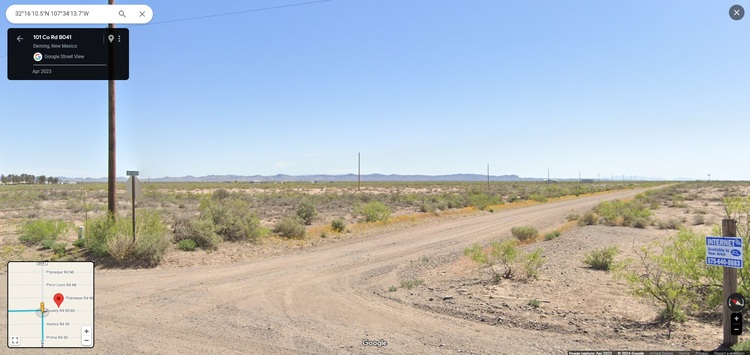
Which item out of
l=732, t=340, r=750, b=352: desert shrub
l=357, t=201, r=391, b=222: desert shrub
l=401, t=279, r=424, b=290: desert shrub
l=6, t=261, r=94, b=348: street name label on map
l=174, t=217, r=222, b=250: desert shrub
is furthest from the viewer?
l=357, t=201, r=391, b=222: desert shrub

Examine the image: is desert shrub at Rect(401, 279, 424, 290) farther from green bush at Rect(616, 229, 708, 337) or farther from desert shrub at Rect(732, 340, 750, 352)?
desert shrub at Rect(732, 340, 750, 352)

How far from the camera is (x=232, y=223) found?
17.7 m

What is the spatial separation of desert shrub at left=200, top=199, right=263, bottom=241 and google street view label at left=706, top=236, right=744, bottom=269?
15.7 meters

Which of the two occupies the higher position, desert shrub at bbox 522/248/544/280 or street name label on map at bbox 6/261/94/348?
street name label on map at bbox 6/261/94/348

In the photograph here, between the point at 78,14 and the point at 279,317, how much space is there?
583 cm

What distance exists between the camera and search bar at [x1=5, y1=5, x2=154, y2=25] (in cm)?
607

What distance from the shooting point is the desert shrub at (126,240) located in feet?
43.7

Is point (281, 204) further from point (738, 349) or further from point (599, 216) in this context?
point (738, 349)

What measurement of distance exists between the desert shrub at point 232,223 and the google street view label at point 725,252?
15672 millimetres

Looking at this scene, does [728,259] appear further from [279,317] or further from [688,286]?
[279,317]

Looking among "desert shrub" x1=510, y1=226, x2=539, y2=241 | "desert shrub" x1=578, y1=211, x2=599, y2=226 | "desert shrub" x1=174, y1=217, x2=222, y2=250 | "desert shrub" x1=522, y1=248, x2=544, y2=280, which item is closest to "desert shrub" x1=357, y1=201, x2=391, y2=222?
"desert shrub" x1=510, y1=226, x2=539, y2=241

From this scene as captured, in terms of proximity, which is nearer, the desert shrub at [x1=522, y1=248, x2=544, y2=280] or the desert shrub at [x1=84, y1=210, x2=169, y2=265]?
the desert shrub at [x1=522, y1=248, x2=544, y2=280]

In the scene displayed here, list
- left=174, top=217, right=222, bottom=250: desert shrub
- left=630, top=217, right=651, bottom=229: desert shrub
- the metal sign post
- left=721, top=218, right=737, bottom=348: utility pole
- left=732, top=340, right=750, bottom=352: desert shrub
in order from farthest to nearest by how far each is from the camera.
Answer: left=630, top=217, right=651, bottom=229: desert shrub
left=174, top=217, right=222, bottom=250: desert shrub
left=721, top=218, right=737, bottom=348: utility pole
the metal sign post
left=732, top=340, right=750, bottom=352: desert shrub

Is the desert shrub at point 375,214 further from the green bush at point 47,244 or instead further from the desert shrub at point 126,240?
the green bush at point 47,244
